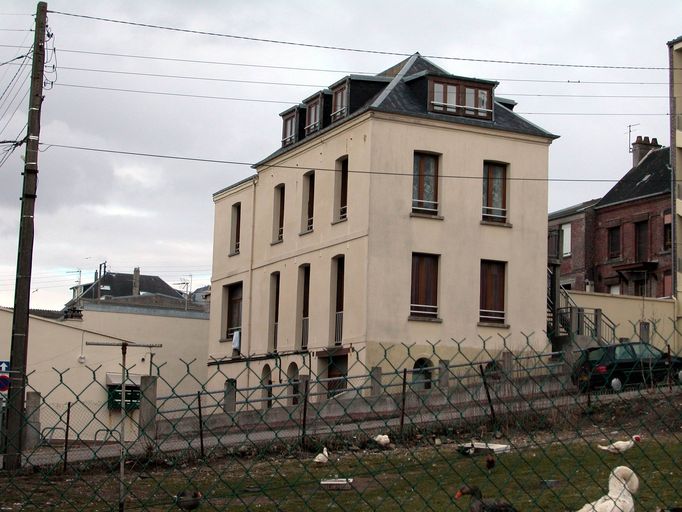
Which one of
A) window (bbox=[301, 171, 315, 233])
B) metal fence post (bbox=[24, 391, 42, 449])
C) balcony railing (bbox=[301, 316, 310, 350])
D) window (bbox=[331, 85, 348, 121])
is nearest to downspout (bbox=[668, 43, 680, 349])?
window (bbox=[331, 85, 348, 121])

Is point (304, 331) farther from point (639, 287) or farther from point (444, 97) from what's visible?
point (639, 287)

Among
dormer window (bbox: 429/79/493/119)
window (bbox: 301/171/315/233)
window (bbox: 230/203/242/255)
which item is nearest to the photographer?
dormer window (bbox: 429/79/493/119)

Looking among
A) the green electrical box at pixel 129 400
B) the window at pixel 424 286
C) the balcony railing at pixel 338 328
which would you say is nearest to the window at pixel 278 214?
the balcony railing at pixel 338 328

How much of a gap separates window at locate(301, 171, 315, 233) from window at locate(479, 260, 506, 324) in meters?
6.39

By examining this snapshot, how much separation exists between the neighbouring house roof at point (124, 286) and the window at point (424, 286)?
162 feet

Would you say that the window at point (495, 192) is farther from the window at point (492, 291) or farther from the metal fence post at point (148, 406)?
the metal fence post at point (148, 406)

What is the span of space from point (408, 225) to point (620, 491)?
27931 millimetres

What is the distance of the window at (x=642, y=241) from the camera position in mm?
53219

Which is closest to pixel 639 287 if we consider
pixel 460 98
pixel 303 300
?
pixel 460 98

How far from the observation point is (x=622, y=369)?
922 centimetres

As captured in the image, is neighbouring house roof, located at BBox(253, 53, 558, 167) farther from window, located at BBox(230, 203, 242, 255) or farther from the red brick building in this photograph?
the red brick building

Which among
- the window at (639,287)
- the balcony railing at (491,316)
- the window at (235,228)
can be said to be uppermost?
the window at (235,228)

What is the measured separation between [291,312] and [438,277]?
5886mm

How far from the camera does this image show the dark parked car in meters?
8.88
